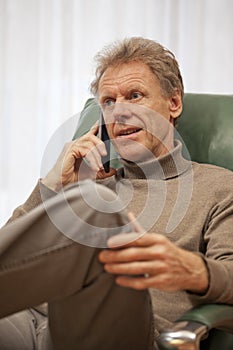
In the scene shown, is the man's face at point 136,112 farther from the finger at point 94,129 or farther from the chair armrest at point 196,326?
the chair armrest at point 196,326

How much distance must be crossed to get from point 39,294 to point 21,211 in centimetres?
54

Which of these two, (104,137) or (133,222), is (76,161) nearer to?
(104,137)

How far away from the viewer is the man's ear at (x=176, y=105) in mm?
1612

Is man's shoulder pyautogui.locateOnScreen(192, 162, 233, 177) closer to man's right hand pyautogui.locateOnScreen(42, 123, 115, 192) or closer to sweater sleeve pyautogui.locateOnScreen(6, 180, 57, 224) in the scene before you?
man's right hand pyautogui.locateOnScreen(42, 123, 115, 192)

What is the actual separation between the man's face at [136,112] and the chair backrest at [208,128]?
82 millimetres

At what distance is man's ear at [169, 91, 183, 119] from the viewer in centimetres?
161

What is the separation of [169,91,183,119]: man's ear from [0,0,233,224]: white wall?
0.82m

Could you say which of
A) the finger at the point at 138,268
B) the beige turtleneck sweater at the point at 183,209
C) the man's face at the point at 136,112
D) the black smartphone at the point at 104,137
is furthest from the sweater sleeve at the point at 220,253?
the black smartphone at the point at 104,137

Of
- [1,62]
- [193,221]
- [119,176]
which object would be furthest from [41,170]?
[193,221]

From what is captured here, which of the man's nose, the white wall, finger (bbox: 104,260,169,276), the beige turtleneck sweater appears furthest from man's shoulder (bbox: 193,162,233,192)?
the white wall

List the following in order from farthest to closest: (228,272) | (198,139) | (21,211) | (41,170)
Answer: (41,170), (198,139), (21,211), (228,272)

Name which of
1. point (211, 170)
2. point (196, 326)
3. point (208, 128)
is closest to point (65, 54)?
point (208, 128)

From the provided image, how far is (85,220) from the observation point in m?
0.94

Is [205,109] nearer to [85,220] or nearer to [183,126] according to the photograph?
[183,126]
